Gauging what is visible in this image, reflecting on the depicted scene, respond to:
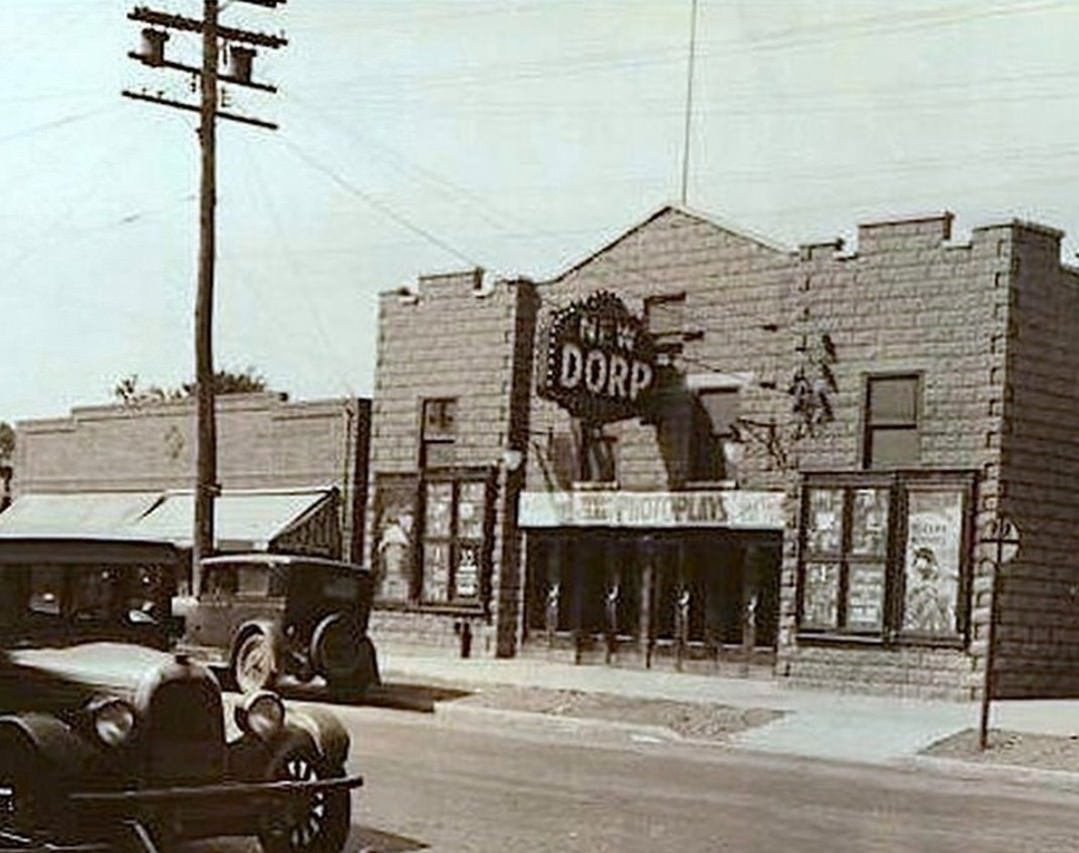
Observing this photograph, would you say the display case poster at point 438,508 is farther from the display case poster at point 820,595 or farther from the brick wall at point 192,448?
the display case poster at point 820,595

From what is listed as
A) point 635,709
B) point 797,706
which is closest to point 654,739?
point 635,709

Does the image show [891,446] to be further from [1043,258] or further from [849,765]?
[849,765]

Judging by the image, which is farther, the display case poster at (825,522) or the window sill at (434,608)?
the window sill at (434,608)

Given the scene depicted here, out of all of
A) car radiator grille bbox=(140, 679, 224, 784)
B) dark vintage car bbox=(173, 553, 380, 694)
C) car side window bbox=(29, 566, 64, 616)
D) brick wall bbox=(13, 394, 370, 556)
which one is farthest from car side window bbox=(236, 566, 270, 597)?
car radiator grille bbox=(140, 679, 224, 784)

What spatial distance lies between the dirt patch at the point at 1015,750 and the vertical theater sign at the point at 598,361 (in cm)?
940

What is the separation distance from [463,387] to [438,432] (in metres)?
1.11

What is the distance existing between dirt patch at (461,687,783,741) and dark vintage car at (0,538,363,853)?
11582 mm

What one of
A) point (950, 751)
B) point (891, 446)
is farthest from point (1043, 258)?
point (950, 751)

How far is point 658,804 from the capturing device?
1303cm

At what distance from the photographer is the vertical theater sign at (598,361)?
27.2m

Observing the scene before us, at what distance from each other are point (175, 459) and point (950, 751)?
23343mm

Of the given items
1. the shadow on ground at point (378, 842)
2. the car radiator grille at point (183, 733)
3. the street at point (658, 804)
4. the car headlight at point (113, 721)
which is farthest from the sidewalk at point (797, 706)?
the car headlight at point (113, 721)

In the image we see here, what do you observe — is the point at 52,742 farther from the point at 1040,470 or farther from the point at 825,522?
the point at 1040,470

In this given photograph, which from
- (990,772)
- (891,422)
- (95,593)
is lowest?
(990,772)
